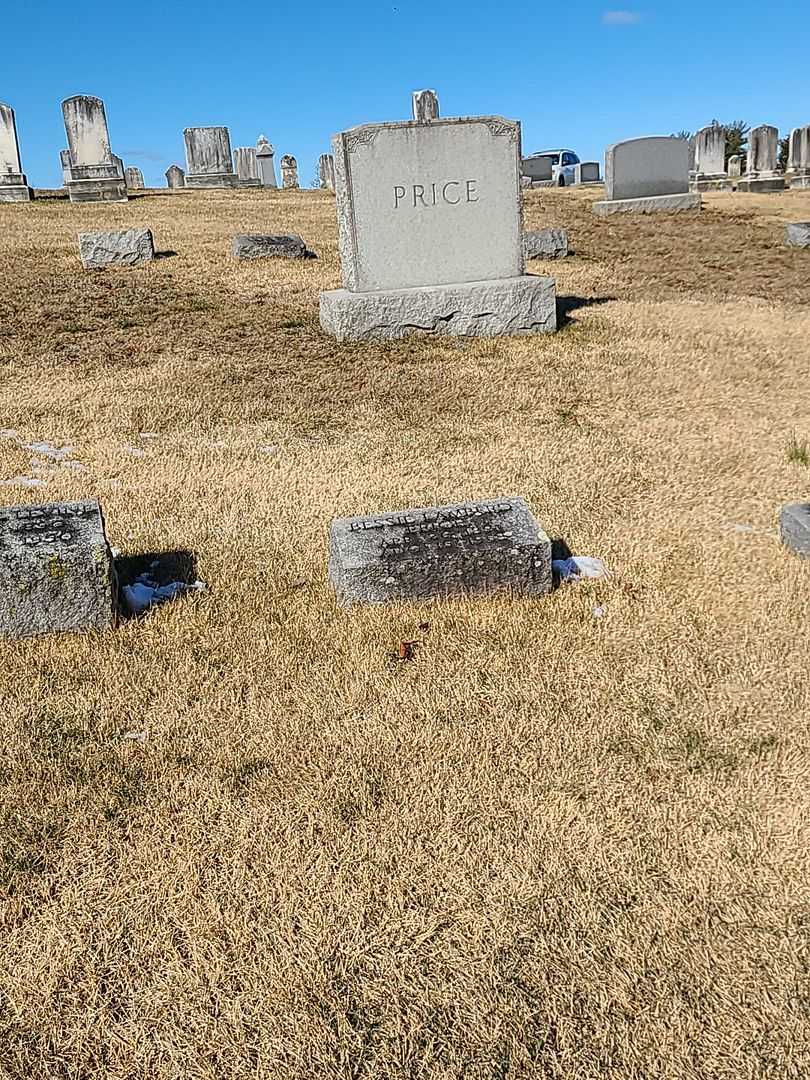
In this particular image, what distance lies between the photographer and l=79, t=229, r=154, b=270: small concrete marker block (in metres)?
10.7

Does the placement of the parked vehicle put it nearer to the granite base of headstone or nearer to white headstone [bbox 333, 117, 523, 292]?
the granite base of headstone

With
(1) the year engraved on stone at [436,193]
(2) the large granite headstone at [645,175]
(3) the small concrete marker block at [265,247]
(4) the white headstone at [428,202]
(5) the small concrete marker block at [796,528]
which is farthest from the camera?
(2) the large granite headstone at [645,175]

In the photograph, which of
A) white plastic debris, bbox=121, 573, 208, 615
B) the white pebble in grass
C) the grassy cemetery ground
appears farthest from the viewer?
the white pebble in grass

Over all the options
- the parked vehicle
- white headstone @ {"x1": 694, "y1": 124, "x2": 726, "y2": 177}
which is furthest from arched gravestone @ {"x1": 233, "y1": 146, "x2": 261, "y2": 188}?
white headstone @ {"x1": 694, "y1": 124, "x2": 726, "y2": 177}

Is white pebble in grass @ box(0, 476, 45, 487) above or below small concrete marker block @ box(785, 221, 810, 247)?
below

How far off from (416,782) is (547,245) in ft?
37.7

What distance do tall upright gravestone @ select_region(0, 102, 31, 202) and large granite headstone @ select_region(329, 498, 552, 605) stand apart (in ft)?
58.5

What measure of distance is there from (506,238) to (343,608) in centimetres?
578

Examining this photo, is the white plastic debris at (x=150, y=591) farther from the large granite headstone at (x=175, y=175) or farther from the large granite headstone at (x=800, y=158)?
the large granite headstone at (x=175, y=175)

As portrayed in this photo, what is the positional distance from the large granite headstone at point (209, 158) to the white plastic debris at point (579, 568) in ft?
74.4

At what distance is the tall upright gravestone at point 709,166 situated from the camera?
902 inches

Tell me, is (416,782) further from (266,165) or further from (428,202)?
(266,165)

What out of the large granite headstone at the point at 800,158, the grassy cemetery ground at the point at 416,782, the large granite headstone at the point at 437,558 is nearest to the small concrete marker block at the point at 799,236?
the grassy cemetery ground at the point at 416,782

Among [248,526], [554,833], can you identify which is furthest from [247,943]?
[248,526]
